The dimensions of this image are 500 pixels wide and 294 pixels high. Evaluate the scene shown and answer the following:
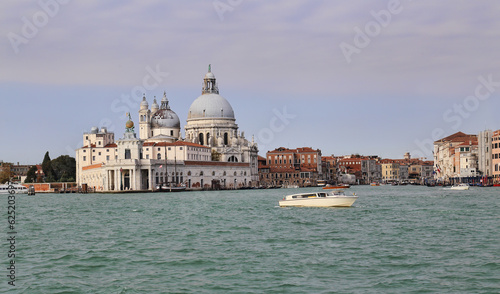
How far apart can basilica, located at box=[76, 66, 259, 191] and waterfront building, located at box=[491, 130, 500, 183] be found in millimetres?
33060

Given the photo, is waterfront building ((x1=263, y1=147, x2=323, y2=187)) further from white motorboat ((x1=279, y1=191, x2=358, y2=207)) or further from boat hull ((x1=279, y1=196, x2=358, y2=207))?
boat hull ((x1=279, y1=196, x2=358, y2=207))

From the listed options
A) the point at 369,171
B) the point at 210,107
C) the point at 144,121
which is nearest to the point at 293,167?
the point at 210,107

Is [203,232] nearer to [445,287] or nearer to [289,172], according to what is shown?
[445,287]

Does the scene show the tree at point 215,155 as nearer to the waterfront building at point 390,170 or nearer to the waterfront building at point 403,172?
the waterfront building at point 390,170

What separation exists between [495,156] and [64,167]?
5577 centimetres

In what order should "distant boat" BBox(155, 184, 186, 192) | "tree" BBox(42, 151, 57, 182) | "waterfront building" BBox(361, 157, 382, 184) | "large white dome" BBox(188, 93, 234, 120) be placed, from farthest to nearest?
1. "waterfront building" BBox(361, 157, 382, 184)
2. "large white dome" BBox(188, 93, 234, 120)
3. "tree" BBox(42, 151, 57, 182)
4. "distant boat" BBox(155, 184, 186, 192)

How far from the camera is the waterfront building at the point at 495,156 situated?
8331 cm

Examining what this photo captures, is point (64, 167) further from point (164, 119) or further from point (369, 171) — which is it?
point (369, 171)

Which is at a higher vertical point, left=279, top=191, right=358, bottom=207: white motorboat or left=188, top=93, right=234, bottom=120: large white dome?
left=188, top=93, right=234, bottom=120: large white dome

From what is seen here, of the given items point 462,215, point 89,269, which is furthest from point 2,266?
point 462,215

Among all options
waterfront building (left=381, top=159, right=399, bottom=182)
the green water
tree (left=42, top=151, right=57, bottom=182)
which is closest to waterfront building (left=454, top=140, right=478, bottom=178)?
tree (left=42, top=151, right=57, bottom=182)

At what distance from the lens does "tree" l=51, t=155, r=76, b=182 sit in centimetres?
10025

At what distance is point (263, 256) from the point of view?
58.1 feet

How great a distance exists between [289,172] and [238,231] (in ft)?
309
